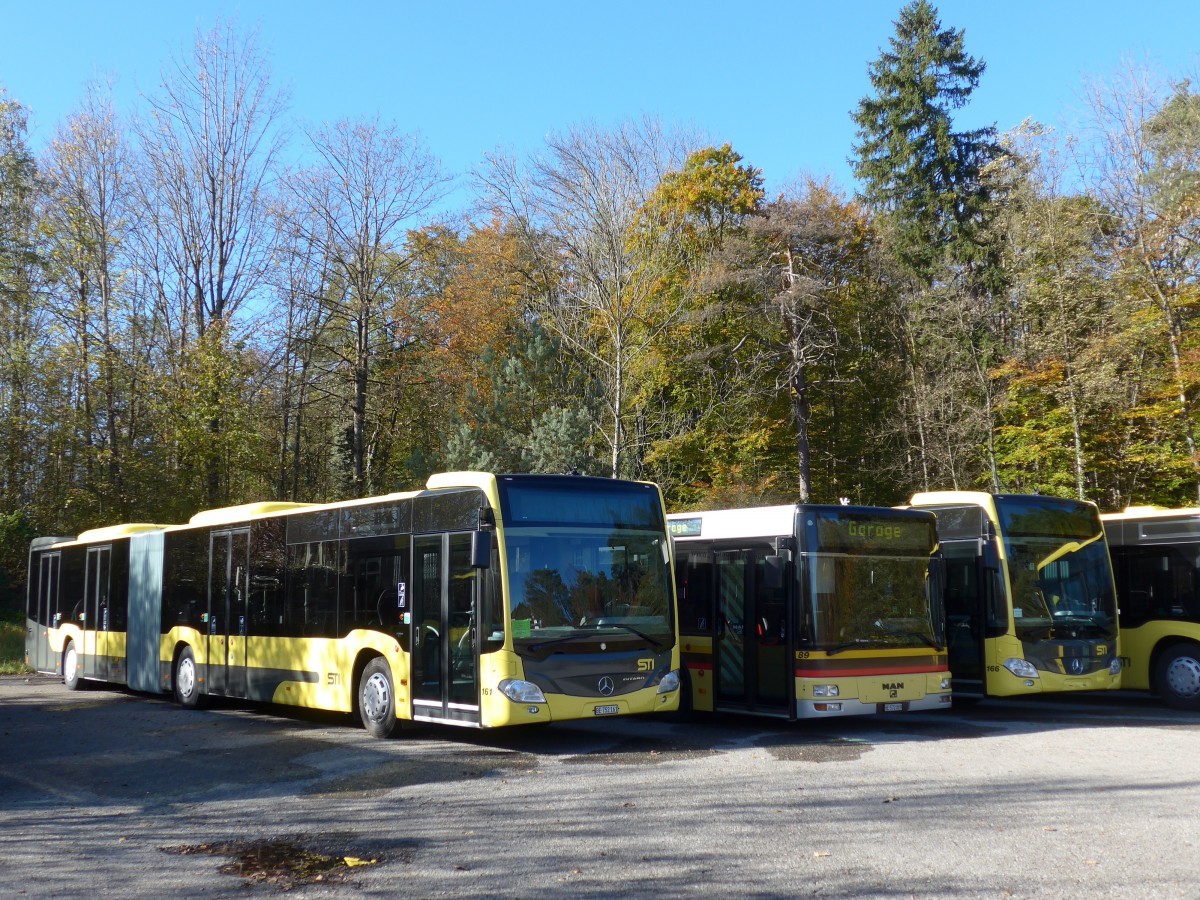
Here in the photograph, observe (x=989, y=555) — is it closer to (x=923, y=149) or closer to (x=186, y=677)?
(x=186, y=677)

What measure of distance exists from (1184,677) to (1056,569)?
2777mm

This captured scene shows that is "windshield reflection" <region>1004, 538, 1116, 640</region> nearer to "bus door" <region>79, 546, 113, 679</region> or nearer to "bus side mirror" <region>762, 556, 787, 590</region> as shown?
"bus side mirror" <region>762, 556, 787, 590</region>

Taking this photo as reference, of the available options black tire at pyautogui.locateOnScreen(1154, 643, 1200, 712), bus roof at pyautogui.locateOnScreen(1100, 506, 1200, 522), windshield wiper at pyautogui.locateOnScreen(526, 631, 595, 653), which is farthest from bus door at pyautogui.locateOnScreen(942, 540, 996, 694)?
windshield wiper at pyautogui.locateOnScreen(526, 631, 595, 653)

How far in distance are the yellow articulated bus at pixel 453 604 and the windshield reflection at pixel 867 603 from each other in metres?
1.81

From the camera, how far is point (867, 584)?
13.8m

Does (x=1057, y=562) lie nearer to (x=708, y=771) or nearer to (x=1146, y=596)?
(x=1146, y=596)

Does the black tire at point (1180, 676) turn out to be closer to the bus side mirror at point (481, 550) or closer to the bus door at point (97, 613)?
the bus side mirror at point (481, 550)

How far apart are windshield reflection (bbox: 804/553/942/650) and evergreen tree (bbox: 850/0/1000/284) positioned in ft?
87.0

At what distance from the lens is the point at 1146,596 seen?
17094 millimetres

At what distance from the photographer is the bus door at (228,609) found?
1681 cm

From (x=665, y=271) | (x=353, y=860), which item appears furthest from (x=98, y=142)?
(x=353, y=860)

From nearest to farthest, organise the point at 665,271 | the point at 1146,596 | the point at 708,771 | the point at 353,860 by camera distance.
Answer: the point at 353,860
the point at 708,771
the point at 1146,596
the point at 665,271

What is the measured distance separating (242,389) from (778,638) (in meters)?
22.4

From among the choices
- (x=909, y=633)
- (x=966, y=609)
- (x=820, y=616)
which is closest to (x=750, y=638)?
(x=820, y=616)
